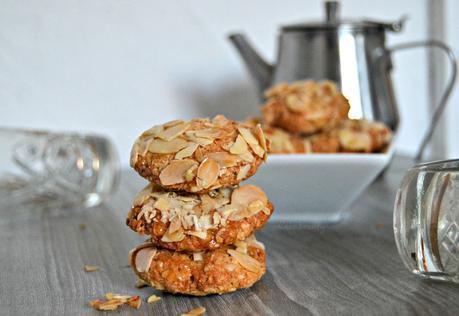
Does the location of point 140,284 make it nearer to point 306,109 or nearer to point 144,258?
point 144,258

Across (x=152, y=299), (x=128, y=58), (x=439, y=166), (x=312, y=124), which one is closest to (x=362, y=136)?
(x=312, y=124)

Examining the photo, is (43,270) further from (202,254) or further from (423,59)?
(423,59)

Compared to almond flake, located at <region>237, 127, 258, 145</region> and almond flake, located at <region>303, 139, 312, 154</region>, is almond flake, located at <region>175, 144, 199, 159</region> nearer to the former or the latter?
almond flake, located at <region>237, 127, 258, 145</region>

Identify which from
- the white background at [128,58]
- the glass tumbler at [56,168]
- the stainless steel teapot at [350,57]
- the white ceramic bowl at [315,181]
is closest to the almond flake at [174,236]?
the white ceramic bowl at [315,181]

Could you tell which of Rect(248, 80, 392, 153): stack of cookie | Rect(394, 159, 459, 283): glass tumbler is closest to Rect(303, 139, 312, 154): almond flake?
Rect(248, 80, 392, 153): stack of cookie

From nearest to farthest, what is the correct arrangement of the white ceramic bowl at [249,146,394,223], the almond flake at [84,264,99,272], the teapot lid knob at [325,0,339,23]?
the almond flake at [84,264,99,272] → the white ceramic bowl at [249,146,394,223] → the teapot lid knob at [325,0,339,23]

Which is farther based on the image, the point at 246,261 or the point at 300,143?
the point at 300,143

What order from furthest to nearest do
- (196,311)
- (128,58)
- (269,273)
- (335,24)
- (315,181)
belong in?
1. (128,58)
2. (335,24)
3. (315,181)
4. (269,273)
5. (196,311)
